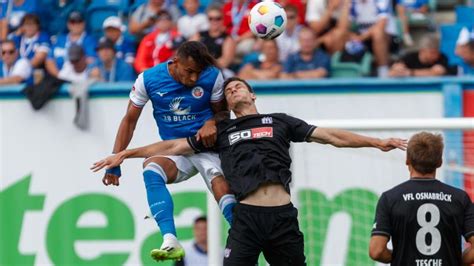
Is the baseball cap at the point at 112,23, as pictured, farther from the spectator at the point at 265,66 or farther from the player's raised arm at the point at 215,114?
the player's raised arm at the point at 215,114

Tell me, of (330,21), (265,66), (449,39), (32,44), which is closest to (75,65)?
(32,44)

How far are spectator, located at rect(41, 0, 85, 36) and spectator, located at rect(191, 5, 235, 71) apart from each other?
249 cm

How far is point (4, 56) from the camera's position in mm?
14078

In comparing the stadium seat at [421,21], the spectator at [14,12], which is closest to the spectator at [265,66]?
the stadium seat at [421,21]

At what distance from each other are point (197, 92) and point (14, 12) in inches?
283

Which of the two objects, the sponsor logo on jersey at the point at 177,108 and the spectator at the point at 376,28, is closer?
the sponsor logo on jersey at the point at 177,108

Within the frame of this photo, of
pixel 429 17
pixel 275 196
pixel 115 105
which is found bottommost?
pixel 275 196

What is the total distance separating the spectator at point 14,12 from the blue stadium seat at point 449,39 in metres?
4.96

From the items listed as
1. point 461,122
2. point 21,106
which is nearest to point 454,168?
point 461,122

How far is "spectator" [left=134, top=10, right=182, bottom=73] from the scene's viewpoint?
13484 mm

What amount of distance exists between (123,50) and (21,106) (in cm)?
191

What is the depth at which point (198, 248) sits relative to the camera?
12.0 meters

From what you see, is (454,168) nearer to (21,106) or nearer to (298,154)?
(298,154)

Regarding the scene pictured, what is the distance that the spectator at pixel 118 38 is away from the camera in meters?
14.2
